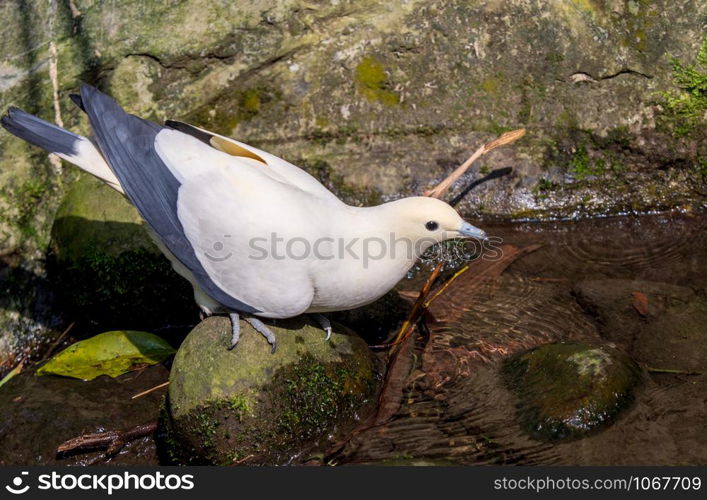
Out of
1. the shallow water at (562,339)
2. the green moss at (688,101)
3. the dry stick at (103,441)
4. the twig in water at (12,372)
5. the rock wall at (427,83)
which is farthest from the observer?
the green moss at (688,101)

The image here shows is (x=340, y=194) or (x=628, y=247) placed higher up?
(x=340, y=194)

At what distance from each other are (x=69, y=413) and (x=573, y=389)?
9.49 feet

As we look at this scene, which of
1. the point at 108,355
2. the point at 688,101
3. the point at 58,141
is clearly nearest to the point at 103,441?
the point at 108,355

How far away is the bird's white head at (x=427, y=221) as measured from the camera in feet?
14.0

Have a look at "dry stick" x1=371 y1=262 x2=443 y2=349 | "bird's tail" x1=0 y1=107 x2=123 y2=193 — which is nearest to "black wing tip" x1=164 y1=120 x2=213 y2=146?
"bird's tail" x1=0 y1=107 x2=123 y2=193

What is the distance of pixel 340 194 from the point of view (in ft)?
19.8

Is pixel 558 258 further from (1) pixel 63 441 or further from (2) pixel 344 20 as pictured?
(1) pixel 63 441

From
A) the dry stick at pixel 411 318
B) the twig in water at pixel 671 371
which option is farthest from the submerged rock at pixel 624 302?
the dry stick at pixel 411 318

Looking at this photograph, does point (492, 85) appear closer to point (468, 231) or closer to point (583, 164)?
point (583, 164)

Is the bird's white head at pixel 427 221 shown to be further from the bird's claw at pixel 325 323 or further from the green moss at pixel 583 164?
the green moss at pixel 583 164

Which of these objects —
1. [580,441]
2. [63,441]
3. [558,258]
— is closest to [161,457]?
[63,441]

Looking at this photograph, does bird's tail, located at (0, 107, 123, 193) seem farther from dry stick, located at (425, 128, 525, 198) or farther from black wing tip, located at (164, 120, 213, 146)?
dry stick, located at (425, 128, 525, 198)

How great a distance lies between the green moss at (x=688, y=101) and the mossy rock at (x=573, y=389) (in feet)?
8.06

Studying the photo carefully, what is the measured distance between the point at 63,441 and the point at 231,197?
1.72 meters
